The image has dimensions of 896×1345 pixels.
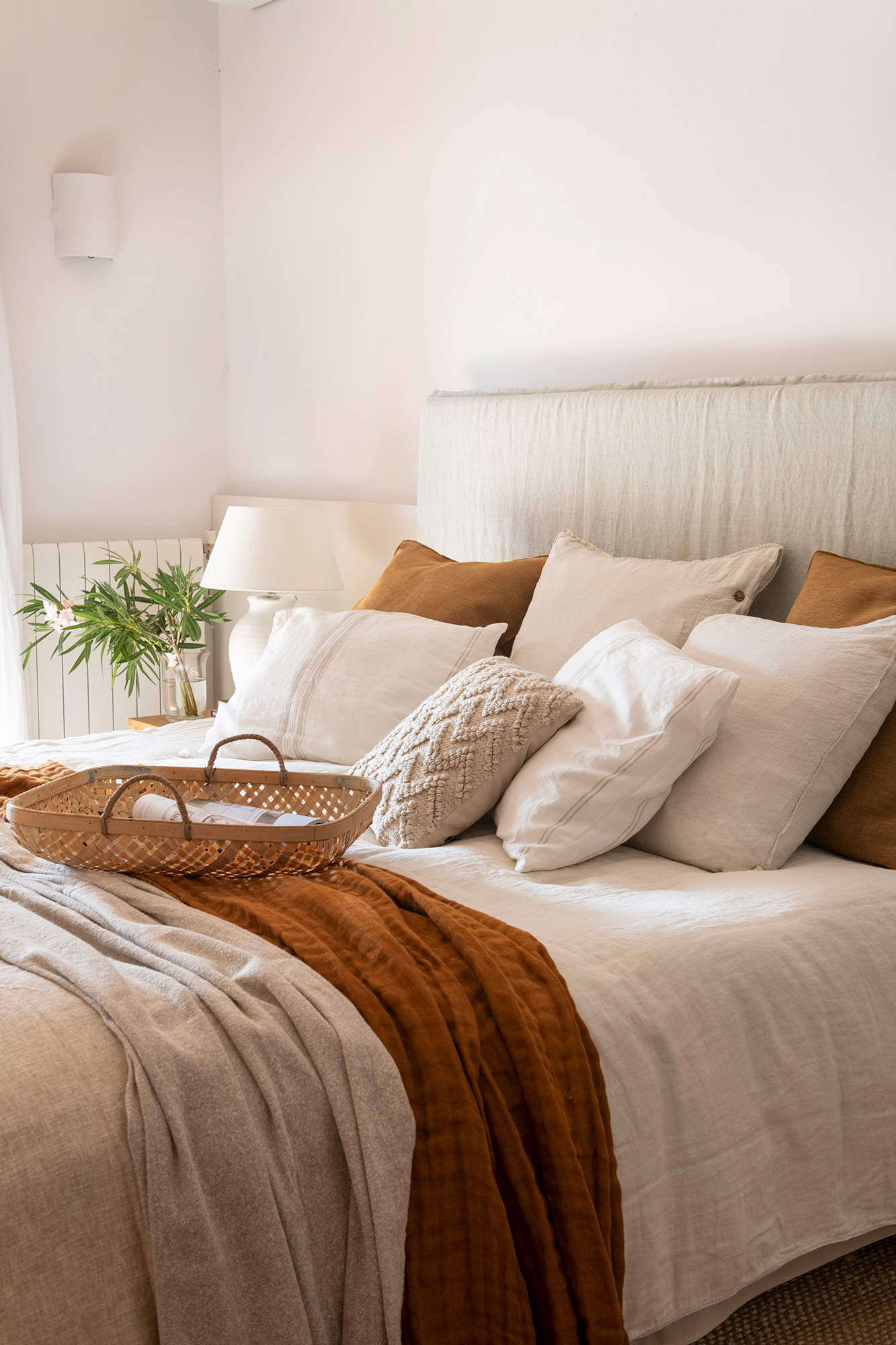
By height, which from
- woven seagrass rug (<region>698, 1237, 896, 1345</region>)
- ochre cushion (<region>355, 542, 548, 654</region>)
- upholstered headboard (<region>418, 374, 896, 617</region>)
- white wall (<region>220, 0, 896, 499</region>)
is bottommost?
woven seagrass rug (<region>698, 1237, 896, 1345</region>)

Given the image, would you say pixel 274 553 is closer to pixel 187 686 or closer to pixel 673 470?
pixel 187 686

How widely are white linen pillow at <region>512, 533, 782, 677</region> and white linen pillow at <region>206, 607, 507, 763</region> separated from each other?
4.1 inches

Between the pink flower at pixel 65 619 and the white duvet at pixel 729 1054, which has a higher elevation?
the pink flower at pixel 65 619

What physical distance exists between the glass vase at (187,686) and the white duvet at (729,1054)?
1.81 m

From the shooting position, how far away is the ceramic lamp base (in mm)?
3348

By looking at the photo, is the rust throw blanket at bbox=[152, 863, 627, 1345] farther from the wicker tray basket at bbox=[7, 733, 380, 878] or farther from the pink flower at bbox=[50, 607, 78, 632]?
the pink flower at bbox=[50, 607, 78, 632]

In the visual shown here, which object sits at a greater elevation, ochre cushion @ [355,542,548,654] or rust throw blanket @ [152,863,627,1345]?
ochre cushion @ [355,542,548,654]

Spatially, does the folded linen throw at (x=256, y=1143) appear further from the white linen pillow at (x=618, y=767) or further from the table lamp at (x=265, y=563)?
the table lamp at (x=265, y=563)

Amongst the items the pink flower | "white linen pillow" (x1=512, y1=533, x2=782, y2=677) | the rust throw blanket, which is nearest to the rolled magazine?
the rust throw blanket

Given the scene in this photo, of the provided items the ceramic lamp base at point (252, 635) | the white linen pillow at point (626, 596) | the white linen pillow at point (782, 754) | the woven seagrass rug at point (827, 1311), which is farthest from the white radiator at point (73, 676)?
the woven seagrass rug at point (827, 1311)

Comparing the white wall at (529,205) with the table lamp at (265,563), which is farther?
the table lamp at (265,563)

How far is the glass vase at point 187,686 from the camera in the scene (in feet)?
11.4

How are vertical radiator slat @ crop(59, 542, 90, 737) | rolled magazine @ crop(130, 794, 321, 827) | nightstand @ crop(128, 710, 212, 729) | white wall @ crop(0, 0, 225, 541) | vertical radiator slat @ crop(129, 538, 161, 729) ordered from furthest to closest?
vertical radiator slat @ crop(129, 538, 161, 729)
vertical radiator slat @ crop(59, 542, 90, 737)
white wall @ crop(0, 0, 225, 541)
nightstand @ crop(128, 710, 212, 729)
rolled magazine @ crop(130, 794, 321, 827)

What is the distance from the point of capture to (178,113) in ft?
13.3
